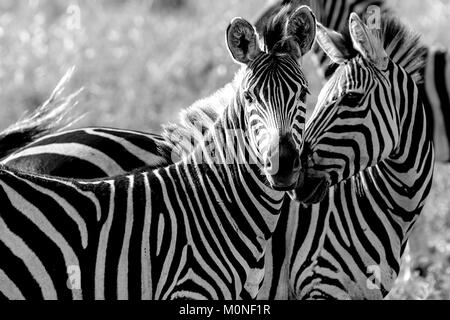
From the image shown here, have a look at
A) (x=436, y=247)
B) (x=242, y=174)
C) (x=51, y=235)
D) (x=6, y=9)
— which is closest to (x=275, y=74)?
(x=242, y=174)

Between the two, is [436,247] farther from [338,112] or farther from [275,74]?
[275,74]

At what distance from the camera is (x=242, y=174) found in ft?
18.3

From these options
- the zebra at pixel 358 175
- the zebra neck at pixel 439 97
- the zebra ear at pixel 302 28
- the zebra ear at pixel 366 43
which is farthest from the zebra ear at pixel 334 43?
the zebra neck at pixel 439 97

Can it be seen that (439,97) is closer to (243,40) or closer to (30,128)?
(243,40)

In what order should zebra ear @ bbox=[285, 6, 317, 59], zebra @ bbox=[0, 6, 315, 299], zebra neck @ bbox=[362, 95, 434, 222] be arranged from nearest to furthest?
zebra @ bbox=[0, 6, 315, 299]
zebra ear @ bbox=[285, 6, 317, 59]
zebra neck @ bbox=[362, 95, 434, 222]

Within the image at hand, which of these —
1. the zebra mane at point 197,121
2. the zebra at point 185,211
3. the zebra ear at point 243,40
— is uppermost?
the zebra ear at point 243,40

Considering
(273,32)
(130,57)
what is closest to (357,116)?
(273,32)

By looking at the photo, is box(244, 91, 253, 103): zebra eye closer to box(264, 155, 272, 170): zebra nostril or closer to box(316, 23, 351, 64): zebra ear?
box(264, 155, 272, 170): zebra nostril

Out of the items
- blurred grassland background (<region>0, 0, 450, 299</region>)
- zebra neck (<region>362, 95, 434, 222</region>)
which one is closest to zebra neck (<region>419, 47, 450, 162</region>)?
blurred grassland background (<region>0, 0, 450, 299</region>)

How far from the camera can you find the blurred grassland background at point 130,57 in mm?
13820

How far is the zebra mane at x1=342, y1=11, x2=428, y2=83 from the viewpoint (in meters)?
6.67

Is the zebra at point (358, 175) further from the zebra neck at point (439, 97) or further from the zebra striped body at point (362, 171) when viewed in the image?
the zebra neck at point (439, 97)

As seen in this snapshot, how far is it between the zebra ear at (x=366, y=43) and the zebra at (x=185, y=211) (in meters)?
0.57

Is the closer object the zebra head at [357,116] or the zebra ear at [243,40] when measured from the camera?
the zebra ear at [243,40]
